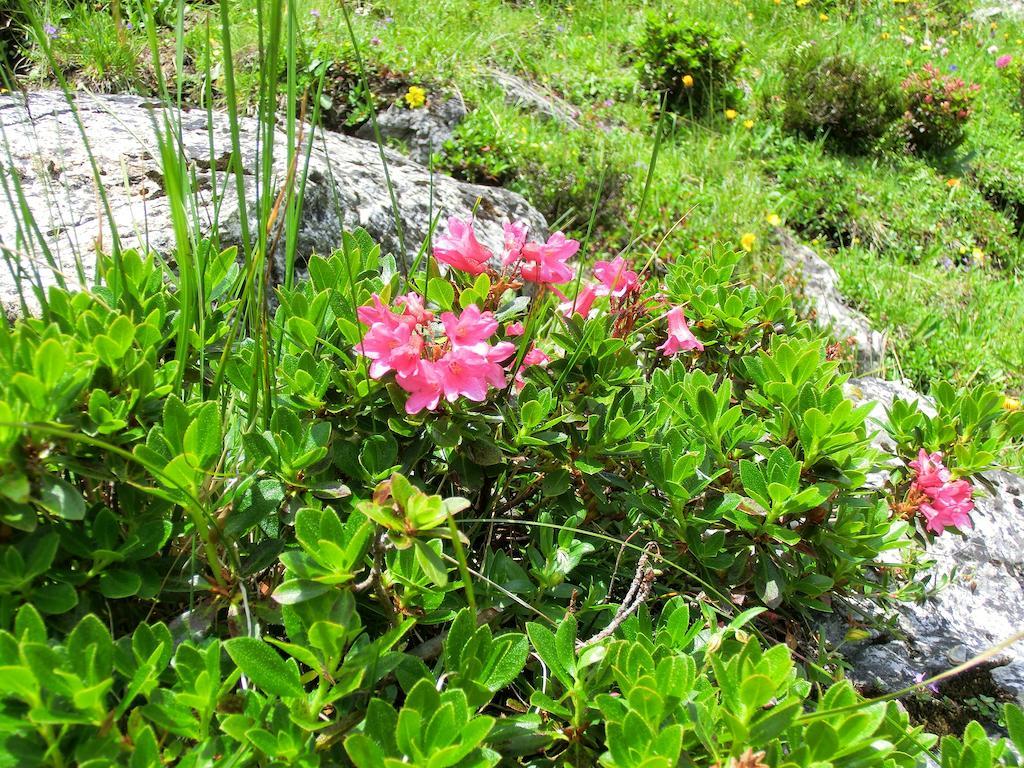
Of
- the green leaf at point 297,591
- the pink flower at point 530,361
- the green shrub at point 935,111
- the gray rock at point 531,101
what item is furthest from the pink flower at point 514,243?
the green shrub at point 935,111

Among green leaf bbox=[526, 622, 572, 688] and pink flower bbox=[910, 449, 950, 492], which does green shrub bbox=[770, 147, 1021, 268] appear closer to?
pink flower bbox=[910, 449, 950, 492]

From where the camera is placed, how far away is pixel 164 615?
1.05 meters

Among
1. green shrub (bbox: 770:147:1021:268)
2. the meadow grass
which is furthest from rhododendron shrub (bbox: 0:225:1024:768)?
green shrub (bbox: 770:147:1021:268)

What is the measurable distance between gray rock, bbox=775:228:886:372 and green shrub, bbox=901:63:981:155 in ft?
7.16

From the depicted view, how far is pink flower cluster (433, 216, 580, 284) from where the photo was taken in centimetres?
122

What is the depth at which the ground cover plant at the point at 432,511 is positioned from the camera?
0.81 metres

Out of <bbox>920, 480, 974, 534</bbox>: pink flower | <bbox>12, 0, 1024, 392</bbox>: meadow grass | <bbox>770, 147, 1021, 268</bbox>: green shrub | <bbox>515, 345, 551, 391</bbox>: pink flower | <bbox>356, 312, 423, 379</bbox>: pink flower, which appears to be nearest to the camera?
<bbox>356, 312, 423, 379</bbox>: pink flower

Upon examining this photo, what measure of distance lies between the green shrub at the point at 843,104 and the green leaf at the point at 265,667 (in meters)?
5.67

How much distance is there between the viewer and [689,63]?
5.46 meters

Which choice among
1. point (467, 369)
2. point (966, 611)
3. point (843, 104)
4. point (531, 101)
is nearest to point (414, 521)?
point (467, 369)

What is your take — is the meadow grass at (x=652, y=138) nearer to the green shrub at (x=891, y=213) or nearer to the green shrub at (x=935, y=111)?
the green shrub at (x=891, y=213)

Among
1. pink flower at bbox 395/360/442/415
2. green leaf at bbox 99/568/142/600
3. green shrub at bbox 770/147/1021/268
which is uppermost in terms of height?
pink flower at bbox 395/360/442/415

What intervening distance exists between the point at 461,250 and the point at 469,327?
237 mm

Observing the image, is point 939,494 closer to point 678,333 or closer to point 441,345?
point 678,333
